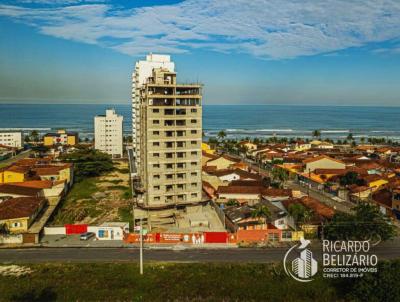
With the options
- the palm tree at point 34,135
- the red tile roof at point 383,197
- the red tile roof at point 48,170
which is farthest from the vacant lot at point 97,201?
the palm tree at point 34,135

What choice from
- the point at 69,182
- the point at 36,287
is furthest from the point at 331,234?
the point at 69,182

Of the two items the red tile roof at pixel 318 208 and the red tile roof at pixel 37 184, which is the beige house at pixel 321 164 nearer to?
the red tile roof at pixel 318 208

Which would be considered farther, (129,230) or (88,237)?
(129,230)

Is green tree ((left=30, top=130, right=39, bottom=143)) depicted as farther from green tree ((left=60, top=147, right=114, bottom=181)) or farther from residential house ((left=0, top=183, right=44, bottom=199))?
residential house ((left=0, top=183, right=44, bottom=199))

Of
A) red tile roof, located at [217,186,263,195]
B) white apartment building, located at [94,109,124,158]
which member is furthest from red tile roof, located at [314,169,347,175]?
white apartment building, located at [94,109,124,158]

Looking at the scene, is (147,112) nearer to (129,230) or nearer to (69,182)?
(129,230)


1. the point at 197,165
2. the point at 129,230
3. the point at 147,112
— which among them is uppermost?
the point at 147,112

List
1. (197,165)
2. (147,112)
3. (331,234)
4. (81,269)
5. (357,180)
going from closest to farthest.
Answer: (81,269)
(331,234)
(147,112)
(197,165)
(357,180)
